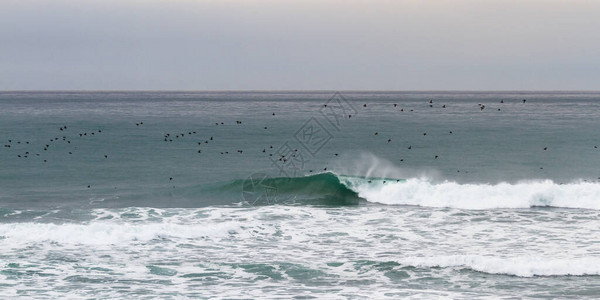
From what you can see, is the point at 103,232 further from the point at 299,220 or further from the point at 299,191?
the point at 299,191

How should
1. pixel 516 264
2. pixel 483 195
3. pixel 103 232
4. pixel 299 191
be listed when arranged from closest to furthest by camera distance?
1. pixel 516 264
2. pixel 103 232
3. pixel 483 195
4. pixel 299 191

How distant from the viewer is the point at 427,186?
37531 mm

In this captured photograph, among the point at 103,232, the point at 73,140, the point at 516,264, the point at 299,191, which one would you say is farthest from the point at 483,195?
the point at 73,140

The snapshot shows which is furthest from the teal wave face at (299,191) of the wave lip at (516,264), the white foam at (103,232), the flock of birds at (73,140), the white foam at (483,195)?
the wave lip at (516,264)

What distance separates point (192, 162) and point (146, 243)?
954 inches

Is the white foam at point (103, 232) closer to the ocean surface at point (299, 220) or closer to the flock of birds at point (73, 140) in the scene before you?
the ocean surface at point (299, 220)

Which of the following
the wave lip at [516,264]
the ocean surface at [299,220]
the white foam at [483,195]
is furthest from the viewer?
the white foam at [483,195]

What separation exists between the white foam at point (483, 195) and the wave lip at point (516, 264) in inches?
443

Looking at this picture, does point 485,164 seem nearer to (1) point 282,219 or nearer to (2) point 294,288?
(1) point 282,219

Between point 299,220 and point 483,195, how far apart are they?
1077cm

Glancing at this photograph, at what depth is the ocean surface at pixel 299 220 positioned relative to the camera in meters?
21.4

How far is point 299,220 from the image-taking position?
30.8 meters

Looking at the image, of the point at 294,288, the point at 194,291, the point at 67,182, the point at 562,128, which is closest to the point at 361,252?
the point at 294,288

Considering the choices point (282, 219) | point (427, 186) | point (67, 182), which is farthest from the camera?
point (67, 182)
